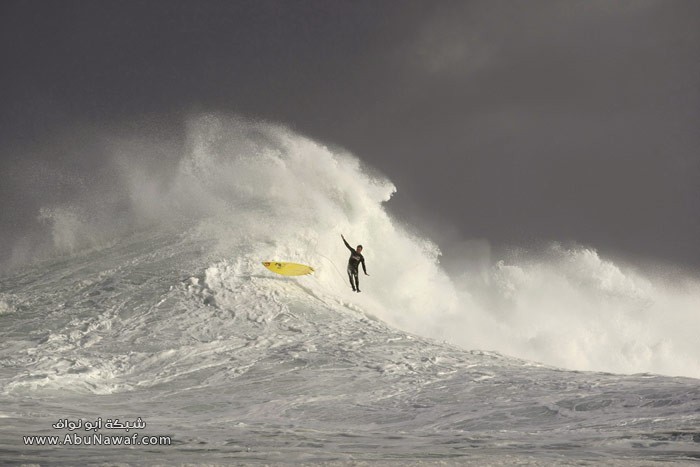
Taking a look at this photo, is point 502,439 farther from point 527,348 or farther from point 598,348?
point 598,348

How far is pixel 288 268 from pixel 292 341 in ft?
15.7

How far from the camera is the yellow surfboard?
1891cm

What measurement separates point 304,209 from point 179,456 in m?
16.6

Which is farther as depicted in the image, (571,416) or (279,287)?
(279,287)

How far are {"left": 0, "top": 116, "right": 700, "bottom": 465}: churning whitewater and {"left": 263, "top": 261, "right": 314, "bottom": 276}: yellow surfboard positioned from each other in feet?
1.10

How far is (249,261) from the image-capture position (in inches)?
757

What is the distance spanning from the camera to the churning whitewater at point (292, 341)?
7734 mm

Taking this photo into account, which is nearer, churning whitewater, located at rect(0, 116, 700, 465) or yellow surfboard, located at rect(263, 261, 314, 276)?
churning whitewater, located at rect(0, 116, 700, 465)

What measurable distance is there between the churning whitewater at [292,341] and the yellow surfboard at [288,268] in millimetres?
335

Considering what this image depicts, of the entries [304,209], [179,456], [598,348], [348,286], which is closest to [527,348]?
[598,348]

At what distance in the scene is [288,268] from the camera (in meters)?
19.1

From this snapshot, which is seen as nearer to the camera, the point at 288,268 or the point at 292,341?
the point at 292,341

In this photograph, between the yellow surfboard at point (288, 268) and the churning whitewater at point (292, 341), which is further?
the yellow surfboard at point (288, 268)

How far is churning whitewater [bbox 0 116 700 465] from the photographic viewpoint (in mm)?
7734
